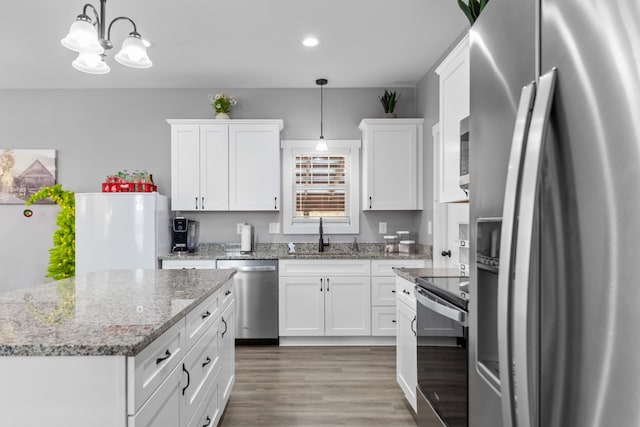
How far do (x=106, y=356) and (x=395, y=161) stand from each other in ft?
12.1

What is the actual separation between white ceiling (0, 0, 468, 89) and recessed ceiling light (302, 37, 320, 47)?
2.0 inches

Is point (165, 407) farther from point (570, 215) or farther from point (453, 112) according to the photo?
point (453, 112)

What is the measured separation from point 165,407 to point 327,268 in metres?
2.76

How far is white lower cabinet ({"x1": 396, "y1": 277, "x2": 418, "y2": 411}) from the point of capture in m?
2.46

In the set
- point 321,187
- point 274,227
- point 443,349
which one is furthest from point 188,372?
point 321,187

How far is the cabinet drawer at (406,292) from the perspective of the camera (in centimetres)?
251

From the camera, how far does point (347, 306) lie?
4105 millimetres

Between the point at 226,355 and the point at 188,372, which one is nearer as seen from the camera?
the point at 188,372

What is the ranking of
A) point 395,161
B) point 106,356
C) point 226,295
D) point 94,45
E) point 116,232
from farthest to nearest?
point 395,161, point 116,232, point 226,295, point 94,45, point 106,356

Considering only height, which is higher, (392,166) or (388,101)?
(388,101)

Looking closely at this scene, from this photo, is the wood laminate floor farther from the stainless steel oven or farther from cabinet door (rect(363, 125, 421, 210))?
cabinet door (rect(363, 125, 421, 210))

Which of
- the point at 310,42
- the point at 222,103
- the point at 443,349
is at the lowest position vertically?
the point at 443,349

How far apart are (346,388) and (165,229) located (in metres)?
2.45

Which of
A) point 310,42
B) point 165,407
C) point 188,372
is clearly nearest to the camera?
point 165,407
